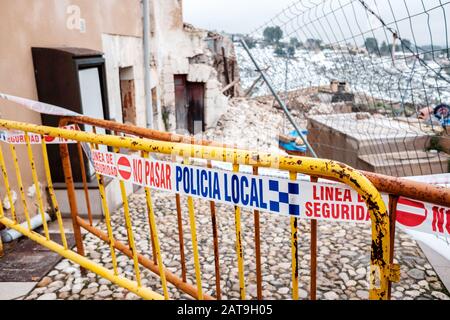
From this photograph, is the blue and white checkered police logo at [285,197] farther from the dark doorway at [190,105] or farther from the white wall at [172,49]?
the dark doorway at [190,105]

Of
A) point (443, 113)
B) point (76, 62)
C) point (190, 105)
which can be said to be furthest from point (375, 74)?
point (190, 105)

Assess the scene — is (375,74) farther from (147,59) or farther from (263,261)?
(147,59)

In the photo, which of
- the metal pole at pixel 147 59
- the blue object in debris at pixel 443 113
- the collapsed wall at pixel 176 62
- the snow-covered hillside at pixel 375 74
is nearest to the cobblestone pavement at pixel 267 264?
the snow-covered hillside at pixel 375 74

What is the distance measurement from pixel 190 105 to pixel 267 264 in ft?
37.2

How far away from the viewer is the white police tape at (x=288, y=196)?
58.9 inches

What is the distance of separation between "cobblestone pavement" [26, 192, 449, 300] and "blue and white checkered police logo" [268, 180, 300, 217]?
1.57 meters

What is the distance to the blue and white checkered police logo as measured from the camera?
1.64 metres

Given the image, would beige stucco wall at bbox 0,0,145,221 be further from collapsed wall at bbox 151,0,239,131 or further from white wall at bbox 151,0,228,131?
white wall at bbox 151,0,228,131

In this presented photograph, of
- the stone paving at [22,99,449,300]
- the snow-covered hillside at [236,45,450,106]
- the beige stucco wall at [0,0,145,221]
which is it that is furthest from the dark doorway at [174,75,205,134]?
the stone paving at [22,99,449,300]

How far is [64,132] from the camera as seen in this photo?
2.46m

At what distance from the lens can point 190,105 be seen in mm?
14172

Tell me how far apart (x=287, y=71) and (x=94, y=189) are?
450cm

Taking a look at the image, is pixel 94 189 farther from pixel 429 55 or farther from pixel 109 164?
pixel 429 55

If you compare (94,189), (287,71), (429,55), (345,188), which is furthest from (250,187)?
(287,71)
